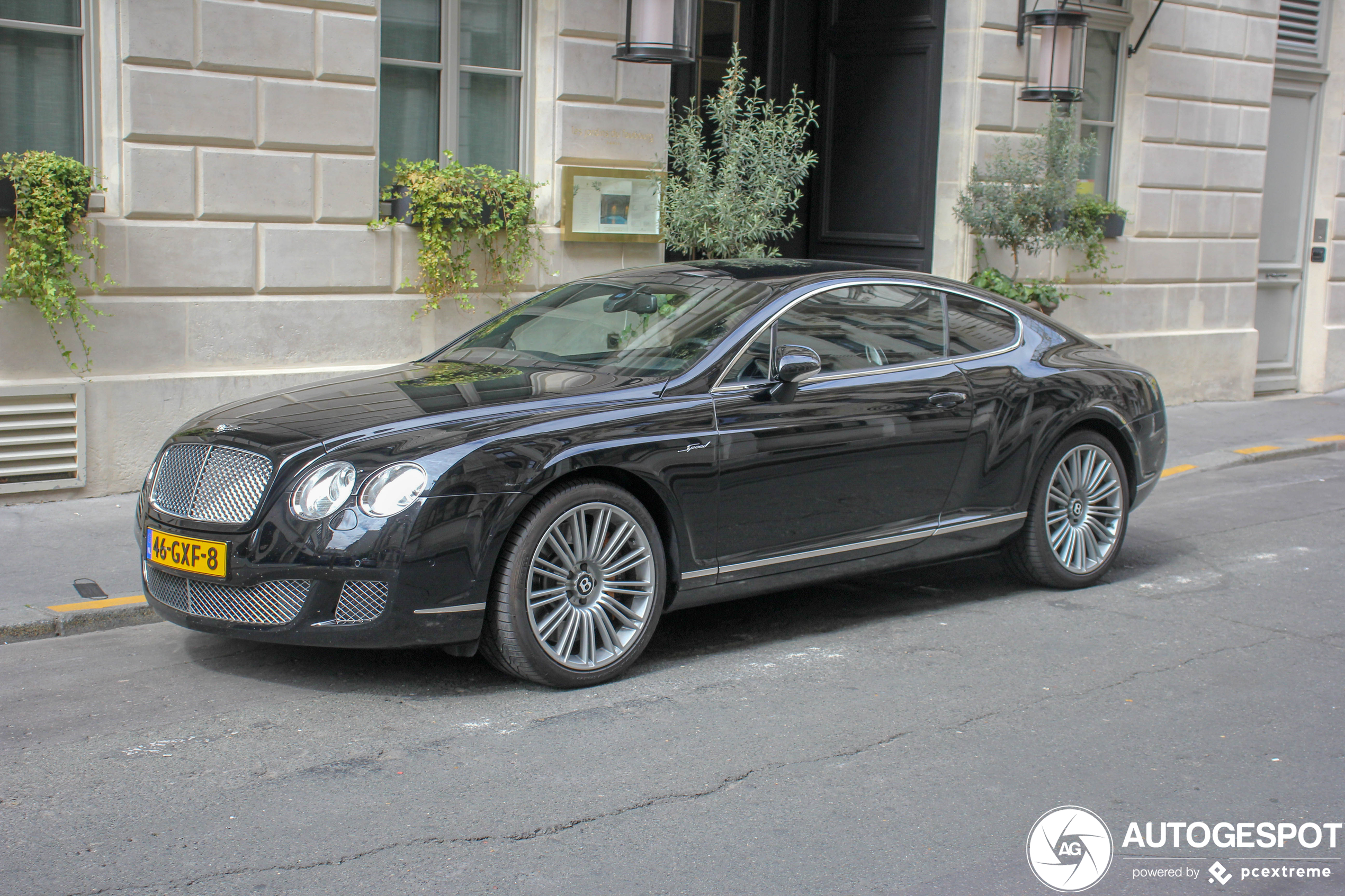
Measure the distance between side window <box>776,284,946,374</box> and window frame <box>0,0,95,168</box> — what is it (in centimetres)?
488

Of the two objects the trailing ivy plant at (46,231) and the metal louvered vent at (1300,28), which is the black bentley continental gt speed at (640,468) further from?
the metal louvered vent at (1300,28)

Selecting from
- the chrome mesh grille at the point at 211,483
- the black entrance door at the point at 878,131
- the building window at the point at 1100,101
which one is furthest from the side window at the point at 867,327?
the building window at the point at 1100,101

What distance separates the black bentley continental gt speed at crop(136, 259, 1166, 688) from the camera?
468 centimetres

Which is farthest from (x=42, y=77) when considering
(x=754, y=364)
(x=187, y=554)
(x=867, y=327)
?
(x=867, y=327)

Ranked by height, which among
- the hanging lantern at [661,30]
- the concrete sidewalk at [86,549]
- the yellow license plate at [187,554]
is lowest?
the concrete sidewalk at [86,549]

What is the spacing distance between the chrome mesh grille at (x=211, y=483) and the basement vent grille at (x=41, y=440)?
3312 mm

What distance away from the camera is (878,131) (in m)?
12.5

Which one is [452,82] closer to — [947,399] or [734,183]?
[734,183]

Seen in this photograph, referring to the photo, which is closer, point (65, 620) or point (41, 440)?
point (65, 620)

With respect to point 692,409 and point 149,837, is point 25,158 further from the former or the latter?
point 149,837

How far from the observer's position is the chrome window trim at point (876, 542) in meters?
5.45

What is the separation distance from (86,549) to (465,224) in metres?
3.61

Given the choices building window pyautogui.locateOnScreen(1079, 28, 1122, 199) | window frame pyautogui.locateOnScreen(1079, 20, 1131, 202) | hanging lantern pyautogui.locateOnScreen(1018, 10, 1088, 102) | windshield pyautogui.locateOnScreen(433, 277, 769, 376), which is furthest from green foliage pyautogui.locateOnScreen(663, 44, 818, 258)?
window frame pyautogui.locateOnScreen(1079, 20, 1131, 202)

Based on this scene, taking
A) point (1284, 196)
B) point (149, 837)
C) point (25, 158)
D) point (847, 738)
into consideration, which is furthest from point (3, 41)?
point (1284, 196)
